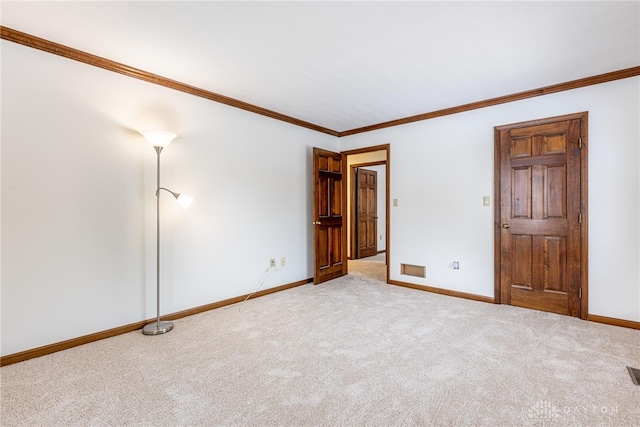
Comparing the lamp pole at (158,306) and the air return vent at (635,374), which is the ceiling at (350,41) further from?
the air return vent at (635,374)

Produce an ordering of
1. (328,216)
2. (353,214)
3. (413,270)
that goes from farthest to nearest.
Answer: (353,214) < (328,216) < (413,270)

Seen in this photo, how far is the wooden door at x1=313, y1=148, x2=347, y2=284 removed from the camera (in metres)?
4.47

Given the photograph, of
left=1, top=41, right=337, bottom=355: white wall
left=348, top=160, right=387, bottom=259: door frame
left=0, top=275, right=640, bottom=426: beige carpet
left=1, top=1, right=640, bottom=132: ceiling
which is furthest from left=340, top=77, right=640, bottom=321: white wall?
left=1, top=41, right=337, bottom=355: white wall

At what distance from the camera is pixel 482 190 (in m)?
3.73

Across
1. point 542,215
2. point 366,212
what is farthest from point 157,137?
point 366,212

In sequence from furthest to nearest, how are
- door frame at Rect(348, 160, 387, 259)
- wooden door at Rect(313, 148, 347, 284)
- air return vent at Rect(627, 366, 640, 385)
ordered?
door frame at Rect(348, 160, 387, 259)
wooden door at Rect(313, 148, 347, 284)
air return vent at Rect(627, 366, 640, 385)

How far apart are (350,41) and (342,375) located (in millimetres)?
2408

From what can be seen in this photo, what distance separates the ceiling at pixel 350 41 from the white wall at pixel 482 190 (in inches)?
12.8

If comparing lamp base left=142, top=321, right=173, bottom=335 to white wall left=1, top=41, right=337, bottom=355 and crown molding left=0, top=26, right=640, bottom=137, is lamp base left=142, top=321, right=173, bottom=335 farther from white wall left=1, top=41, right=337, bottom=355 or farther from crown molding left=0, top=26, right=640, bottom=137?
crown molding left=0, top=26, right=640, bottom=137

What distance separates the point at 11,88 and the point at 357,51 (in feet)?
8.48

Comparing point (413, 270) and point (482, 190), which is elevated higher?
point (482, 190)

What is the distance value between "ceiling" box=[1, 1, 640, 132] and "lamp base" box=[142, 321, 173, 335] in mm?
2357

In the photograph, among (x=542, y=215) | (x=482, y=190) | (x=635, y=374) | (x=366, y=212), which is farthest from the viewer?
(x=366, y=212)

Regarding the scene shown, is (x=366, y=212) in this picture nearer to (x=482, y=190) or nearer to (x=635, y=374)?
(x=482, y=190)
